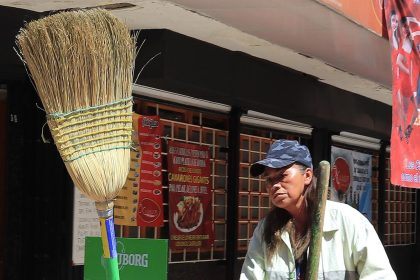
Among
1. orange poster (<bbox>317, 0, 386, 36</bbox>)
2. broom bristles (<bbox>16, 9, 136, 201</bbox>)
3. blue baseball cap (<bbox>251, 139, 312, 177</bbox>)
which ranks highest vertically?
orange poster (<bbox>317, 0, 386, 36</bbox>)

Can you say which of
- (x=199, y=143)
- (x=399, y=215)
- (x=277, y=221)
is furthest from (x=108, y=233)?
(x=399, y=215)

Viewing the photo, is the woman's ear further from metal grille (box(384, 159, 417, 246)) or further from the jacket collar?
metal grille (box(384, 159, 417, 246))

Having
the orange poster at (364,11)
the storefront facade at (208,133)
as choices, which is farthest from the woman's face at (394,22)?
the storefront facade at (208,133)

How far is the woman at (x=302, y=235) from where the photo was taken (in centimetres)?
327

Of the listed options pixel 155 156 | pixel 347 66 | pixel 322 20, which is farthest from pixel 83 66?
pixel 347 66

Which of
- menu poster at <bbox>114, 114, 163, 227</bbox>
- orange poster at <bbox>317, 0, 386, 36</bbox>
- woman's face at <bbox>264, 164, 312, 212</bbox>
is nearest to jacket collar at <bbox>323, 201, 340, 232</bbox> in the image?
woman's face at <bbox>264, 164, 312, 212</bbox>

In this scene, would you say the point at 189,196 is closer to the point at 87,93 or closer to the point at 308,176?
the point at 308,176

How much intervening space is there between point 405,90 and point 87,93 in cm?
474

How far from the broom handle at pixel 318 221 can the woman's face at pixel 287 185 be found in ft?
0.61

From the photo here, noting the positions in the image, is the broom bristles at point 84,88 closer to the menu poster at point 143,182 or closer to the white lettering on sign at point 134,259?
the white lettering on sign at point 134,259

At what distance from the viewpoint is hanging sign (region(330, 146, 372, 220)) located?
1022 centimetres

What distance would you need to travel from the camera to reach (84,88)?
10.5 feet

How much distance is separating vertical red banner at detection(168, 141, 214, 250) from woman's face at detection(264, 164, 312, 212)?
13.0ft

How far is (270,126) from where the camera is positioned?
28.8 ft
